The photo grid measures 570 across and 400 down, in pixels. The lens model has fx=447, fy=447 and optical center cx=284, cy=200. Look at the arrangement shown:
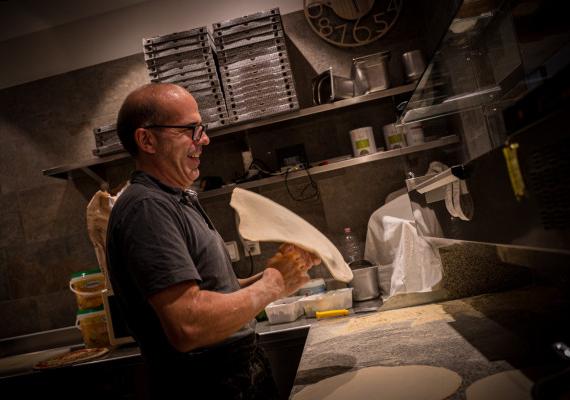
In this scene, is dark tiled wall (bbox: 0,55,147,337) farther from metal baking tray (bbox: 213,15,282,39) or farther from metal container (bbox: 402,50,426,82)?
metal container (bbox: 402,50,426,82)

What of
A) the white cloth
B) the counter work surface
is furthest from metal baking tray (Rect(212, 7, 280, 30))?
the counter work surface

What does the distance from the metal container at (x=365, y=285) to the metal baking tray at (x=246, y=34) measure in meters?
1.53

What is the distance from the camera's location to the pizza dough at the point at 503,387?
93cm

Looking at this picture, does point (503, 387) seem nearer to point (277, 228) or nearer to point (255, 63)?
point (277, 228)

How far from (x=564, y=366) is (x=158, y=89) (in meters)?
1.31

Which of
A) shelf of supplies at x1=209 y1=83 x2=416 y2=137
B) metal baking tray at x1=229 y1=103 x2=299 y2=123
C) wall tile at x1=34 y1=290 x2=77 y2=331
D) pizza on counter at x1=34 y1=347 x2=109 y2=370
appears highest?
metal baking tray at x1=229 y1=103 x2=299 y2=123

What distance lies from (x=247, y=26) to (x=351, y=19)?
740 millimetres

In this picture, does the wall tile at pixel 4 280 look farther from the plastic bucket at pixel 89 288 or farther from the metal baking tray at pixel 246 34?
the metal baking tray at pixel 246 34

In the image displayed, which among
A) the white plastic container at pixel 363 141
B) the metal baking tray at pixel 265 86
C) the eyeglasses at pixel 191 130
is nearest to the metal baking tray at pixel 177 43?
the metal baking tray at pixel 265 86

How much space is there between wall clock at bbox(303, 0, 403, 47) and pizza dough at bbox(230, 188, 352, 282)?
76.6 inches

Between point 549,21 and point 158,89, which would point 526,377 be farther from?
point 158,89

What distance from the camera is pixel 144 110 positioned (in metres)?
1.38

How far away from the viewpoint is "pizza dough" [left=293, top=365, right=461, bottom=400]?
1.06m

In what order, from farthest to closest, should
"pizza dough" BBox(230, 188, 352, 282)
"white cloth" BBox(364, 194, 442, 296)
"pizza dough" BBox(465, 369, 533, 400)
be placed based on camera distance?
"white cloth" BBox(364, 194, 442, 296) < "pizza dough" BBox(230, 188, 352, 282) < "pizza dough" BBox(465, 369, 533, 400)
